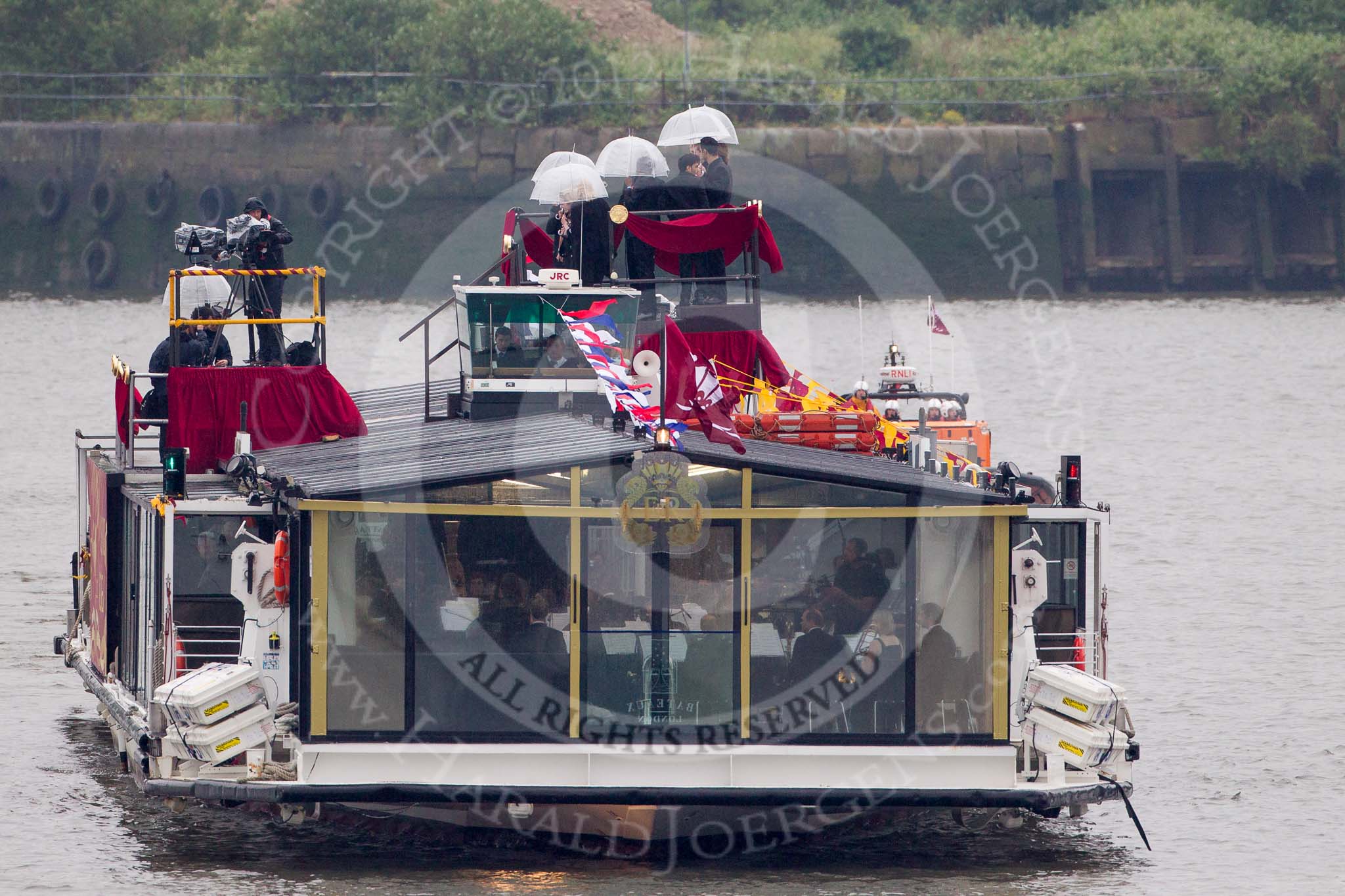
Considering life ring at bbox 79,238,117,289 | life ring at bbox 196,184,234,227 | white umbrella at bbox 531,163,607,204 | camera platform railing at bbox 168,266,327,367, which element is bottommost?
camera platform railing at bbox 168,266,327,367

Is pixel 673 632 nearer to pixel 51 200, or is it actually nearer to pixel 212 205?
pixel 212 205

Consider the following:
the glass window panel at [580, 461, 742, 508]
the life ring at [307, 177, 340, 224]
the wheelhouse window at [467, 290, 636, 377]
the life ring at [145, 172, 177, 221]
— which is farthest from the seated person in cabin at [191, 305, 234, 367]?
the life ring at [145, 172, 177, 221]

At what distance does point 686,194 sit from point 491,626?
9609 mm

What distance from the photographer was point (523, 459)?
18453 mm

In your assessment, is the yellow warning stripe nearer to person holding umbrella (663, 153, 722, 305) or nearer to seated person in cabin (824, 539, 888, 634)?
person holding umbrella (663, 153, 722, 305)

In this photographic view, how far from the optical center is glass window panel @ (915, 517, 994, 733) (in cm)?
1878

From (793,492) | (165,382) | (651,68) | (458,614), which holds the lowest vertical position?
(458,614)

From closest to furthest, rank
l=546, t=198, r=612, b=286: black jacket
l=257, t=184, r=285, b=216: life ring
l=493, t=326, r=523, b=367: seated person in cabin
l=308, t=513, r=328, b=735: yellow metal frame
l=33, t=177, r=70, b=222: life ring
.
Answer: l=308, t=513, r=328, b=735: yellow metal frame, l=493, t=326, r=523, b=367: seated person in cabin, l=546, t=198, r=612, b=286: black jacket, l=257, t=184, r=285, b=216: life ring, l=33, t=177, r=70, b=222: life ring

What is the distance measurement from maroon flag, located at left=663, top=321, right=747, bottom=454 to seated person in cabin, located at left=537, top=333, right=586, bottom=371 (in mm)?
3331


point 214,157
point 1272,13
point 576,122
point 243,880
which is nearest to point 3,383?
point 214,157

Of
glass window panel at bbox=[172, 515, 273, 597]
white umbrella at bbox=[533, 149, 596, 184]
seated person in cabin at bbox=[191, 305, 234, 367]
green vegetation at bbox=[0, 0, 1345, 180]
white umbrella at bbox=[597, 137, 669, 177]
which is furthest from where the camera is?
green vegetation at bbox=[0, 0, 1345, 180]

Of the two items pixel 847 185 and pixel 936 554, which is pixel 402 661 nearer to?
pixel 936 554

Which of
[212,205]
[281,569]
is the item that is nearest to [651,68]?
[212,205]

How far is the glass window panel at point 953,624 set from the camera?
18781 millimetres
